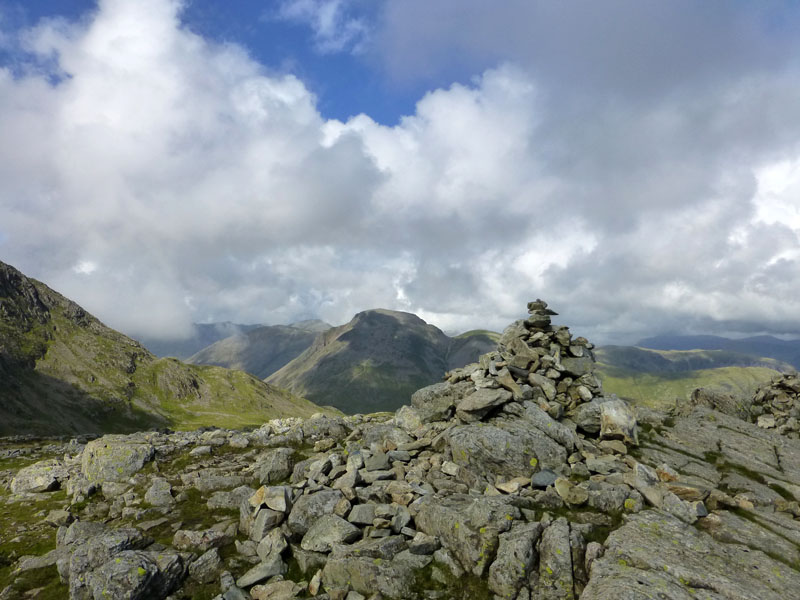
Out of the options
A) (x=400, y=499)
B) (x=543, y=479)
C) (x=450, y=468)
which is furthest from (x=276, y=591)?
(x=543, y=479)

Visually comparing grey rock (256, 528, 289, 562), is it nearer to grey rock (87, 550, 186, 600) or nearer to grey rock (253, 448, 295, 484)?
grey rock (87, 550, 186, 600)

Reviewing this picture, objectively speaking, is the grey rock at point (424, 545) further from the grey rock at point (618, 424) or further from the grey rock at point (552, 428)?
the grey rock at point (618, 424)

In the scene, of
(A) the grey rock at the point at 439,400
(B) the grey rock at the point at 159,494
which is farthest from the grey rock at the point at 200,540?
(A) the grey rock at the point at 439,400

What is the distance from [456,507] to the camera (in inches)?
595


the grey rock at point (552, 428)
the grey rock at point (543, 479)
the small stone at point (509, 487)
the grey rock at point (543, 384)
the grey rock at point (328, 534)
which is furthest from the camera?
the grey rock at point (543, 384)

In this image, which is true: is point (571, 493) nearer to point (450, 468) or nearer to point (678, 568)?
point (678, 568)

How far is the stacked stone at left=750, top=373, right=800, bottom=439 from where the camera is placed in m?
36.3

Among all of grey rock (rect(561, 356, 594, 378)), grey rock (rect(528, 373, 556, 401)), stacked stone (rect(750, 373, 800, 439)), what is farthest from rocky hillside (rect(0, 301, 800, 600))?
stacked stone (rect(750, 373, 800, 439))

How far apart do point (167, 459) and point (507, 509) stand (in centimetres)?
2428

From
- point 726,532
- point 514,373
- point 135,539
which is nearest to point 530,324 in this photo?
point 514,373

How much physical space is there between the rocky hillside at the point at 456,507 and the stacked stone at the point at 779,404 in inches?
579

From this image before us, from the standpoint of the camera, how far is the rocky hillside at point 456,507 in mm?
12375

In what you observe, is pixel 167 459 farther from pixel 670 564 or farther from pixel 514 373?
pixel 670 564

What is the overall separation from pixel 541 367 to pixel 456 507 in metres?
15.1
